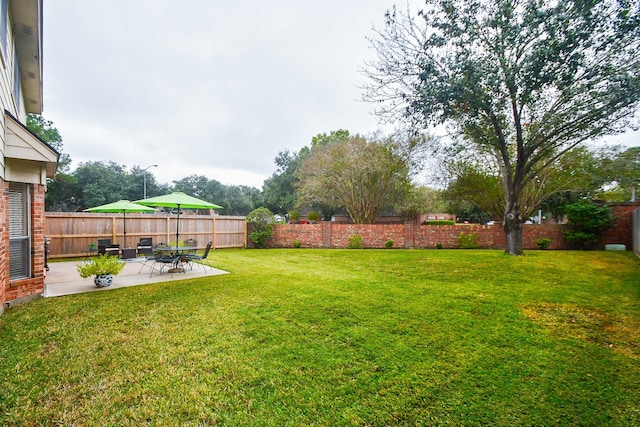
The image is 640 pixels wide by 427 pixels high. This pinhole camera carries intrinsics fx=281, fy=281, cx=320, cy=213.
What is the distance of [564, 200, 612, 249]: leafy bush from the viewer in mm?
12750

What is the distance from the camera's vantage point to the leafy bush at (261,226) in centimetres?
1492

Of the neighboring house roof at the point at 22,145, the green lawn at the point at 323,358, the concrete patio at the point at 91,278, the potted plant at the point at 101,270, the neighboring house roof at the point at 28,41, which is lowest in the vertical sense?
the green lawn at the point at 323,358

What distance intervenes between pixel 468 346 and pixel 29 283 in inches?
273

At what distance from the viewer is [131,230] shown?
461 inches

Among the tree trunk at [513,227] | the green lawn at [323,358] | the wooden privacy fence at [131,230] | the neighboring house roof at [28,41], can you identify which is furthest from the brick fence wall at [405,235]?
Answer: the neighboring house roof at [28,41]

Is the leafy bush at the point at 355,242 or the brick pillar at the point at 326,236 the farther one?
the brick pillar at the point at 326,236

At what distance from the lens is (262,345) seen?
3318 millimetres

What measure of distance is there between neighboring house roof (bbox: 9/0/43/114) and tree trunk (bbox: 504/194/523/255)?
548 inches

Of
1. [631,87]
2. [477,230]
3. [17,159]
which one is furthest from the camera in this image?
[477,230]

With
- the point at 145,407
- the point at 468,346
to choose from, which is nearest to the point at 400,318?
the point at 468,346

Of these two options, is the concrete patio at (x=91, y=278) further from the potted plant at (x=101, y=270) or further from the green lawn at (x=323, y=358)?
the green lawn at (x=323, y=358)

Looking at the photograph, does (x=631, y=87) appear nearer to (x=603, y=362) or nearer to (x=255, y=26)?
(x=603, y=362)

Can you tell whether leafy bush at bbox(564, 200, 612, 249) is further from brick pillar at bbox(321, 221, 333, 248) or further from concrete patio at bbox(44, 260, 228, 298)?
concrete patio at bbox(44, 260, 228, 298)

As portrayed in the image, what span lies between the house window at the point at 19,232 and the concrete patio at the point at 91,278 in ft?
2.43
